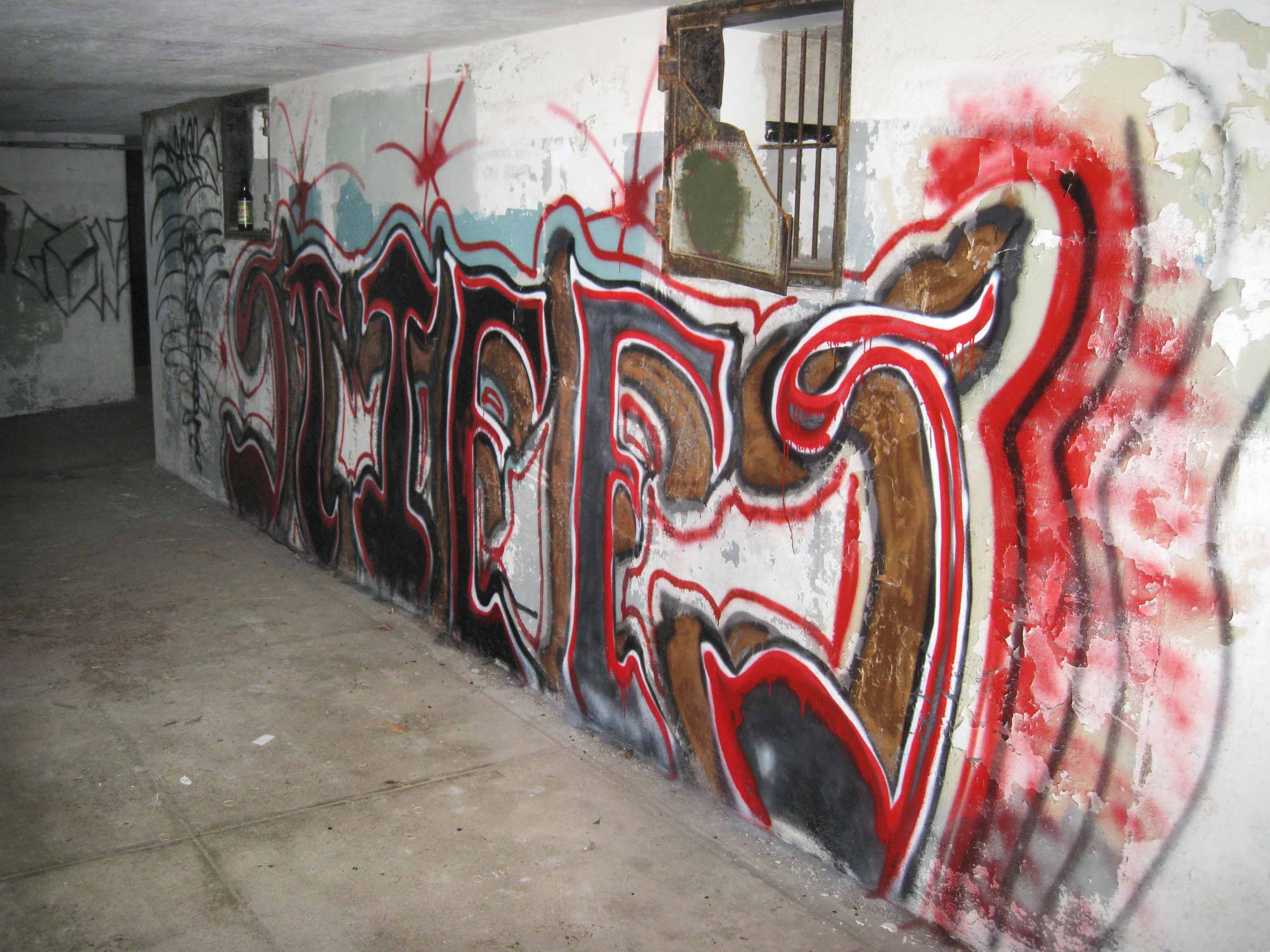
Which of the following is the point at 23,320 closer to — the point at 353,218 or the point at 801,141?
the point at 353,218

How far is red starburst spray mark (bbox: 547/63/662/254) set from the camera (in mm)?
3951

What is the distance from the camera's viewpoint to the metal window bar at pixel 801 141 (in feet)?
11.6

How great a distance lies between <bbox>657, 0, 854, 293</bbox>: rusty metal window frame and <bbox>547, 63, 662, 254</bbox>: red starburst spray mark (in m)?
0.08

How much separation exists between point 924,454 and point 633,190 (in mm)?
1557

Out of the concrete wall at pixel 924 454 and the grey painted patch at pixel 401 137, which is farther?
the grey painted patch at pixel 401 137

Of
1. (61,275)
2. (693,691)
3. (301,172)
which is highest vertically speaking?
(301,172)

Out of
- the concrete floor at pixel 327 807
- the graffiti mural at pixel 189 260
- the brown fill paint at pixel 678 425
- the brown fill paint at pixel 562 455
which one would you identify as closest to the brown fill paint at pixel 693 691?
the concrete floor at pixel 327 807

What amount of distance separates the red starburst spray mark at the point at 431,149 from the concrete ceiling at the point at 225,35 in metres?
0.22

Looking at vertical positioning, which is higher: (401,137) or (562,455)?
(401,137)

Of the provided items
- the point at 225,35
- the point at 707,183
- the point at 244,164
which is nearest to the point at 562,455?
the point at 707,183

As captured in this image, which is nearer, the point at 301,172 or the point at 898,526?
the point at 898,526

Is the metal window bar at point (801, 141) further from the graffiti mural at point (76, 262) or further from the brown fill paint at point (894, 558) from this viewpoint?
the graffiti mural at point (76, 262)

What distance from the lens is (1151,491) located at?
260 centimetres

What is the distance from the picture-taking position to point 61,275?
10.6 meters
